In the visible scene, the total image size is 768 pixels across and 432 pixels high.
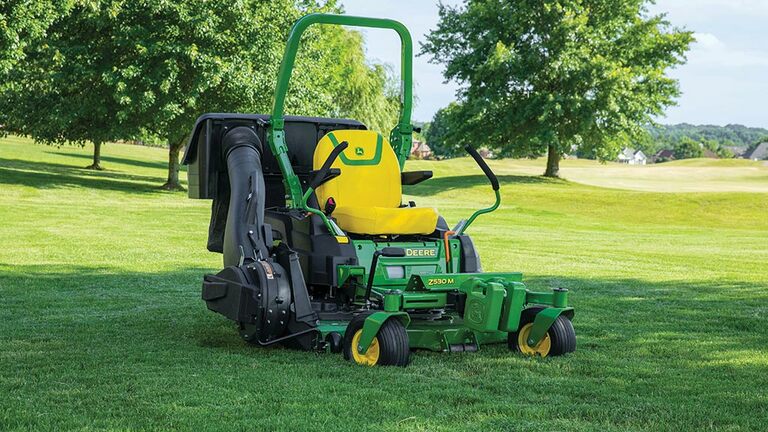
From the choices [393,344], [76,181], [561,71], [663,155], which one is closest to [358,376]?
[393,344]

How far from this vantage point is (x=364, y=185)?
799 centimetres

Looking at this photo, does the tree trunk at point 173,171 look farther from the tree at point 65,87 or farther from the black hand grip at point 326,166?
the black hand grip at point 326,166

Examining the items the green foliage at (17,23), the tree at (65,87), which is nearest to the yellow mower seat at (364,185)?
the green foliage at (17,23)

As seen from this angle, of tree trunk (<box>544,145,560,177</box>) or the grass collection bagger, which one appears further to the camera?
tree trunk (<box>544,145,560,177</box>)

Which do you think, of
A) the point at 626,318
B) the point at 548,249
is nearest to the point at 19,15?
the point at 548,249

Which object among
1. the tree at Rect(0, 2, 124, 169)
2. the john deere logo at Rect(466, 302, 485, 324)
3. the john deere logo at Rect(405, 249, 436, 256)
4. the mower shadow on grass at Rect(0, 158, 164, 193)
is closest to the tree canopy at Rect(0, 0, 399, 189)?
the tree at Rect(0, 2, 124, 169)

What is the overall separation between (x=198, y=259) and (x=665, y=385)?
9.40 metres

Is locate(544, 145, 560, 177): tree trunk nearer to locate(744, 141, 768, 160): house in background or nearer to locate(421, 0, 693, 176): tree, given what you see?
locate(421, 0, 693, 176): tree

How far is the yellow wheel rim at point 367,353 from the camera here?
21.8 feet

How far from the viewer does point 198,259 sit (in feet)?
47.8

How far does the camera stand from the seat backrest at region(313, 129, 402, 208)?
7.93 metres

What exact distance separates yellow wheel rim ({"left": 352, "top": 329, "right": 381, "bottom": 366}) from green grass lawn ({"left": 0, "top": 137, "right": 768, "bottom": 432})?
124mm

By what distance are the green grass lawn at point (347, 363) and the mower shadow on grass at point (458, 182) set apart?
21763mm

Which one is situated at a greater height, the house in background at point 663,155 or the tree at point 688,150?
the tree at point 688,150
